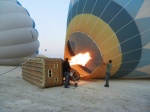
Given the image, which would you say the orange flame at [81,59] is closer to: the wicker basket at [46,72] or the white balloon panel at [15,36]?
the wicker basket at [46,72]

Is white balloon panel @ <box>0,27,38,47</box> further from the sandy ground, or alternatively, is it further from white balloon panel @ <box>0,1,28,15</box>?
the sandy ground

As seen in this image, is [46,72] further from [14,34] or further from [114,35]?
[14,34]

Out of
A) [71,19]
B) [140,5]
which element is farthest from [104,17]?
[71,19]

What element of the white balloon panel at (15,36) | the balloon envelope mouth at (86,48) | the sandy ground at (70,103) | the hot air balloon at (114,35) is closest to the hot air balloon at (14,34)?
the white balloon panel at (15,36)

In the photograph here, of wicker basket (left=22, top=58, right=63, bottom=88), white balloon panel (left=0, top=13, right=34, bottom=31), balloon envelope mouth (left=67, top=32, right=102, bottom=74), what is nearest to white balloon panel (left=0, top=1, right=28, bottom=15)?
white balloon panel (left=0, top=13, right=34, bottom=31)

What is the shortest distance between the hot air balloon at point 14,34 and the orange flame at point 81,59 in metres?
7.07

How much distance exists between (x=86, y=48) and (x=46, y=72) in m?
2.13

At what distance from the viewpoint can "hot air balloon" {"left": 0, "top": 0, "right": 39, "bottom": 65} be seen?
14.5 meters

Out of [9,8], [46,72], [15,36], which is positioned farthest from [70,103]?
[9,8]

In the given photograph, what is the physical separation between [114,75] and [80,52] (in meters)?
1.76

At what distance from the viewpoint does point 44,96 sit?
5406 mm

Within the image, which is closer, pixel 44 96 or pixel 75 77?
pixel 44 96

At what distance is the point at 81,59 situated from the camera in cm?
848

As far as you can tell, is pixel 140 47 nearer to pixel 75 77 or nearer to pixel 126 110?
pixel 75 77
